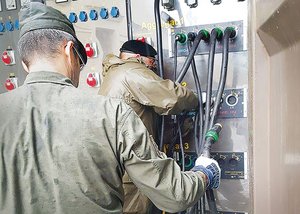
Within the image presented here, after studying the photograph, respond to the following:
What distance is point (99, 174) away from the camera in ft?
3.04

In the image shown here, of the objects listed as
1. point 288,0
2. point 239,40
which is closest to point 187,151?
point 239,40

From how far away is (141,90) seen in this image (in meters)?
1.63

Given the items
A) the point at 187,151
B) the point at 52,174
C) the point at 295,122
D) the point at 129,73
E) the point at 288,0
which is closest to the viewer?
the point at 288,0

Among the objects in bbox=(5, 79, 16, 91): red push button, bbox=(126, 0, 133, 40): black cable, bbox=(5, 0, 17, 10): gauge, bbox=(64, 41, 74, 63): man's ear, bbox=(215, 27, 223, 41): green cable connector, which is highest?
bbox=(5, 0, 17, 10): gauge

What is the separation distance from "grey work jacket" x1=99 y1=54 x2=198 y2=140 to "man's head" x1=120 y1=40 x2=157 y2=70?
0.03 metres

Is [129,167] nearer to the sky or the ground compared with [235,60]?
nearer to the ground

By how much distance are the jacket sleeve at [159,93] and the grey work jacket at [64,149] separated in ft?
2.12

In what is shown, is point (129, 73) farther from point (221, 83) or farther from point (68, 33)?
point (68, 33)

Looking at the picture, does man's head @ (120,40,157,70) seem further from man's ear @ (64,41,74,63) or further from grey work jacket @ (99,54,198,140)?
man's ear @ (64,41,74,63)

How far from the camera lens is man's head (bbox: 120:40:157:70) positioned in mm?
1718

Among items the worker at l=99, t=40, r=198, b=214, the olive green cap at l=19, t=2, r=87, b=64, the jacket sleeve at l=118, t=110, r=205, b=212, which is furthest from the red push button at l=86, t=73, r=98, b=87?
the jacket sleeve at l=118, t=110, r=205, b=212

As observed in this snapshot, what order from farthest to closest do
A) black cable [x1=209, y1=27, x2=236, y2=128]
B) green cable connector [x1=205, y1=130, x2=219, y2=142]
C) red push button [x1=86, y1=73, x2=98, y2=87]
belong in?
1. red push button [x1=86, y1=73, x2=98, y2=87]
2. black cable [x1=209, y1=27, x2=236, y2=128]
3. green cable connector [x1=205, y1=130, x2=219, y2=142]

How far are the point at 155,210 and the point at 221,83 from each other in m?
0.80

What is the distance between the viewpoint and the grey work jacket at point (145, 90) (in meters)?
1.58
